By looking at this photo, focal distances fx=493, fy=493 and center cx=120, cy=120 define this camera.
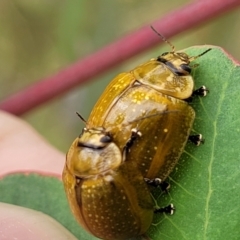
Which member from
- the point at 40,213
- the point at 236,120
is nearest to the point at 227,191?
the point at 236,120

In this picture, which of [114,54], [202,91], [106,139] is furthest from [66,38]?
[202,91]

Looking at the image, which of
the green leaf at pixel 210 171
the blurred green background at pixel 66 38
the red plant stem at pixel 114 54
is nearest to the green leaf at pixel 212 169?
the green leaf at pixel 210 171

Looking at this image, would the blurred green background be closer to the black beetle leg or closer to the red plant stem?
the red plant stem

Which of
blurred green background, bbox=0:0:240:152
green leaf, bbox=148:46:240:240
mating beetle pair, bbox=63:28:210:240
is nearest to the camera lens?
green leaf, bbox=148:46:240:240

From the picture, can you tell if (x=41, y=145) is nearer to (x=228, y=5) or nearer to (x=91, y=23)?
(x=228, y=5)

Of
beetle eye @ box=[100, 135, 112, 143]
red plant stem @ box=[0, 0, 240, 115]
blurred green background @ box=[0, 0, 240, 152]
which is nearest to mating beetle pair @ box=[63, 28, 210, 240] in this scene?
beetle eye @ box=[100, 135, 112, 143]

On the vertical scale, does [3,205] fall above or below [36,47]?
above

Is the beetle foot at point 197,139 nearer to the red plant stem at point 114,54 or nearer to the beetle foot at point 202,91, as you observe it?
the beetle foot at point 202,91
